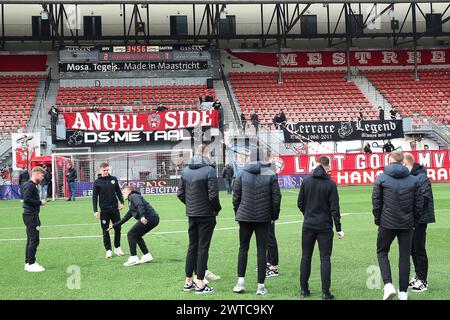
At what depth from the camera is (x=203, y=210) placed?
901 centimetres

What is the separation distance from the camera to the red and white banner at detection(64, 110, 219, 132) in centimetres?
3550

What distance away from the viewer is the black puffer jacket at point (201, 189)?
9.00 m

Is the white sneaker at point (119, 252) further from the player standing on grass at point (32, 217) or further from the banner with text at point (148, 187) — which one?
the banner with text at point (148, 187)

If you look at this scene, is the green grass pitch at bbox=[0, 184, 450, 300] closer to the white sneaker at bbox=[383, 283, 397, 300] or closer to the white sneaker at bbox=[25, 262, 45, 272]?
the white sneaker at bbox=[25, 262, 45, 272]

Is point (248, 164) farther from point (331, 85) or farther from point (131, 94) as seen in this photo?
point (331, 85)

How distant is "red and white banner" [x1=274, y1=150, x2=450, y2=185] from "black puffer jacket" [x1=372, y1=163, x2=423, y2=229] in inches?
990

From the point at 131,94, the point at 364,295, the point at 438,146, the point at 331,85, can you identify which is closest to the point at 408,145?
the point at 438,146

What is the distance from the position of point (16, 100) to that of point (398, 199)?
3917 cm

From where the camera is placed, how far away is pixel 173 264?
459 inches

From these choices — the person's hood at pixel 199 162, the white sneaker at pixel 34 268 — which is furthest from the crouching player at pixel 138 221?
the person's hood at pixel 199 162

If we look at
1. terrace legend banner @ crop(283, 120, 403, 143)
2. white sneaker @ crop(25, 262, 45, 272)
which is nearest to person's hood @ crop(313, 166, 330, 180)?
white sneaker @ crop(25, 262, 45, 272)

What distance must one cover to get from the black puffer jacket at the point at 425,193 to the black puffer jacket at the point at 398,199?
375 millimetres
